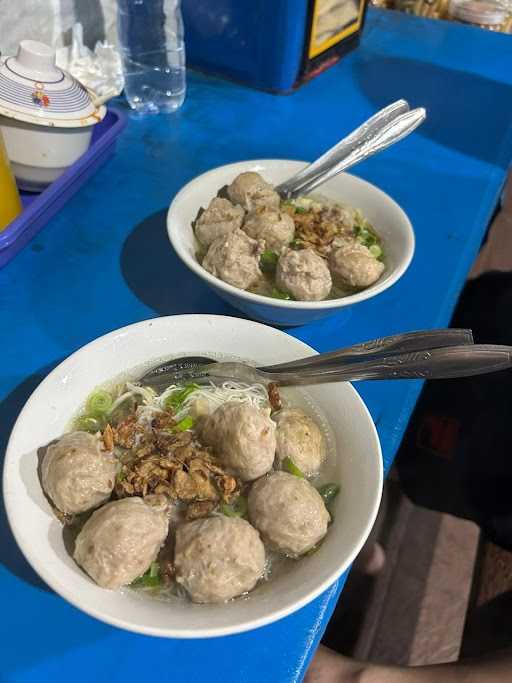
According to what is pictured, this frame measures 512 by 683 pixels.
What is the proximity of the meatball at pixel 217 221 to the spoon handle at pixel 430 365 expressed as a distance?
0.44m

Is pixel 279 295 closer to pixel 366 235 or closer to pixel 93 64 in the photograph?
pixel 366 235

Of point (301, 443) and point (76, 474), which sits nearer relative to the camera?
point (76, 474)

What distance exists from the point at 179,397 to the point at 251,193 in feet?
1.79

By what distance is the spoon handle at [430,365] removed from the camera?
0.76 meters

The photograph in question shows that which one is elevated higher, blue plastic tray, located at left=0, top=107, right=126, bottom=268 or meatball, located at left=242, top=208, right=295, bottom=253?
meatball, located at left=242, top=208, right=295, bottom=253

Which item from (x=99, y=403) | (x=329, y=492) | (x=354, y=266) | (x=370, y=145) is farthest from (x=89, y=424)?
(x=370, y=145)

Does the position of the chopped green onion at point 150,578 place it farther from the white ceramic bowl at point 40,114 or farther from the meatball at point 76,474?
the white ceramic bowl at point 40,114

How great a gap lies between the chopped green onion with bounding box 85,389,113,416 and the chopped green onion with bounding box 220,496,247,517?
0.82 ft

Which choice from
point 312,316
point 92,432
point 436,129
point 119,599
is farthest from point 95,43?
point 119,599

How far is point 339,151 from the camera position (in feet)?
4.36

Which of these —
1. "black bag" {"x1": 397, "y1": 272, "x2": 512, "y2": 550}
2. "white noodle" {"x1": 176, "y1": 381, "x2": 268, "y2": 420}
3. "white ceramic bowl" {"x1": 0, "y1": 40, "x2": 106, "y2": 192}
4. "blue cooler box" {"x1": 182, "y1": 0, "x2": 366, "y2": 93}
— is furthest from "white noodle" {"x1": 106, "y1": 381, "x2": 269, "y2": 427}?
"blue cooler box" {"x1": 182, "y1": 0, "x2": 366, "y2": 93}

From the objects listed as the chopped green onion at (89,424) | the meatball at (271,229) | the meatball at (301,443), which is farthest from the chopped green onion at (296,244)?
the chopped green onion at (89,424)

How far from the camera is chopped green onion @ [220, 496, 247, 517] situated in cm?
81

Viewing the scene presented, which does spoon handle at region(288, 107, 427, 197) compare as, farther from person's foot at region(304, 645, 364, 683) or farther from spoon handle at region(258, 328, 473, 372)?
person's foot at region(304, 645, 364, 683)
